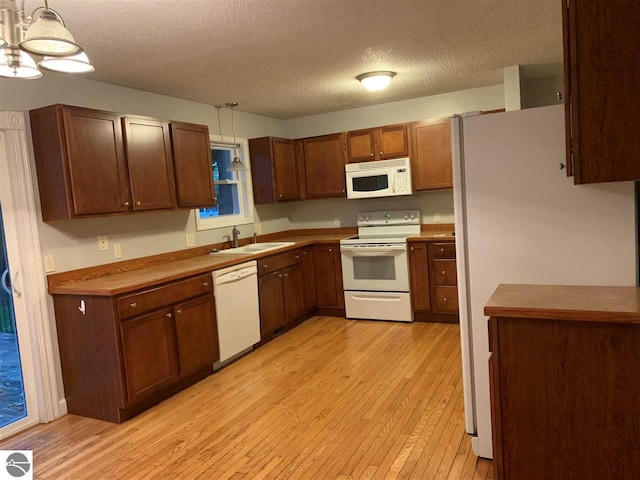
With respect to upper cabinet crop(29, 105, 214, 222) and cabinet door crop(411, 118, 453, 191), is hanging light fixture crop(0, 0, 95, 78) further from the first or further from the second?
cabinet door crop(411, 118, 453, 191)

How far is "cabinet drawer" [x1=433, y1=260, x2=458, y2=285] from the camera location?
4629mm

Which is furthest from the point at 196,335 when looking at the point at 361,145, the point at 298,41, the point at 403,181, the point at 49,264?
the point at 361,145

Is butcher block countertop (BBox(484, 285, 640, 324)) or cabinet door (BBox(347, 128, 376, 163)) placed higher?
cabinet door (BBox(347, 128, 376, 163))

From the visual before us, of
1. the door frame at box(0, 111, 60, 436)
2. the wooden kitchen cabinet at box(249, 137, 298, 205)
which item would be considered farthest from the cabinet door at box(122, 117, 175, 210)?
the wooden kitchen cabinet at box(249, 137, 298, 205)

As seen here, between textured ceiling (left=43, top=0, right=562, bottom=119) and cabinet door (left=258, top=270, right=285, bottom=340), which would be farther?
cabinet door (left=258, top=270, right=285, bottom=340)

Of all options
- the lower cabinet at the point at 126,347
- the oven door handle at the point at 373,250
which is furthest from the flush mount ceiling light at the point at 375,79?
the lower cabinet at the point at 126,347

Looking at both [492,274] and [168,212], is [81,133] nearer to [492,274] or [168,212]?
[168,212]

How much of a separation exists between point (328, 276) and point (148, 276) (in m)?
2.37

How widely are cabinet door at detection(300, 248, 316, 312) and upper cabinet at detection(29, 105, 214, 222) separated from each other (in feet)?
5.73

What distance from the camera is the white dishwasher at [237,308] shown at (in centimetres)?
383

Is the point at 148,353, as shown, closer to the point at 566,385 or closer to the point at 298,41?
the point at 298,41

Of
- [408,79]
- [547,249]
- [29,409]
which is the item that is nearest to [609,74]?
[547,249]

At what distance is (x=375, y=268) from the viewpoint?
4965 millimetres

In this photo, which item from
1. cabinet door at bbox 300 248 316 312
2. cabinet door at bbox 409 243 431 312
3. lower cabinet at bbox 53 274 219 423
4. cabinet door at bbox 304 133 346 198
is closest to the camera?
lower cabinet at bbox 53 274 219 423
